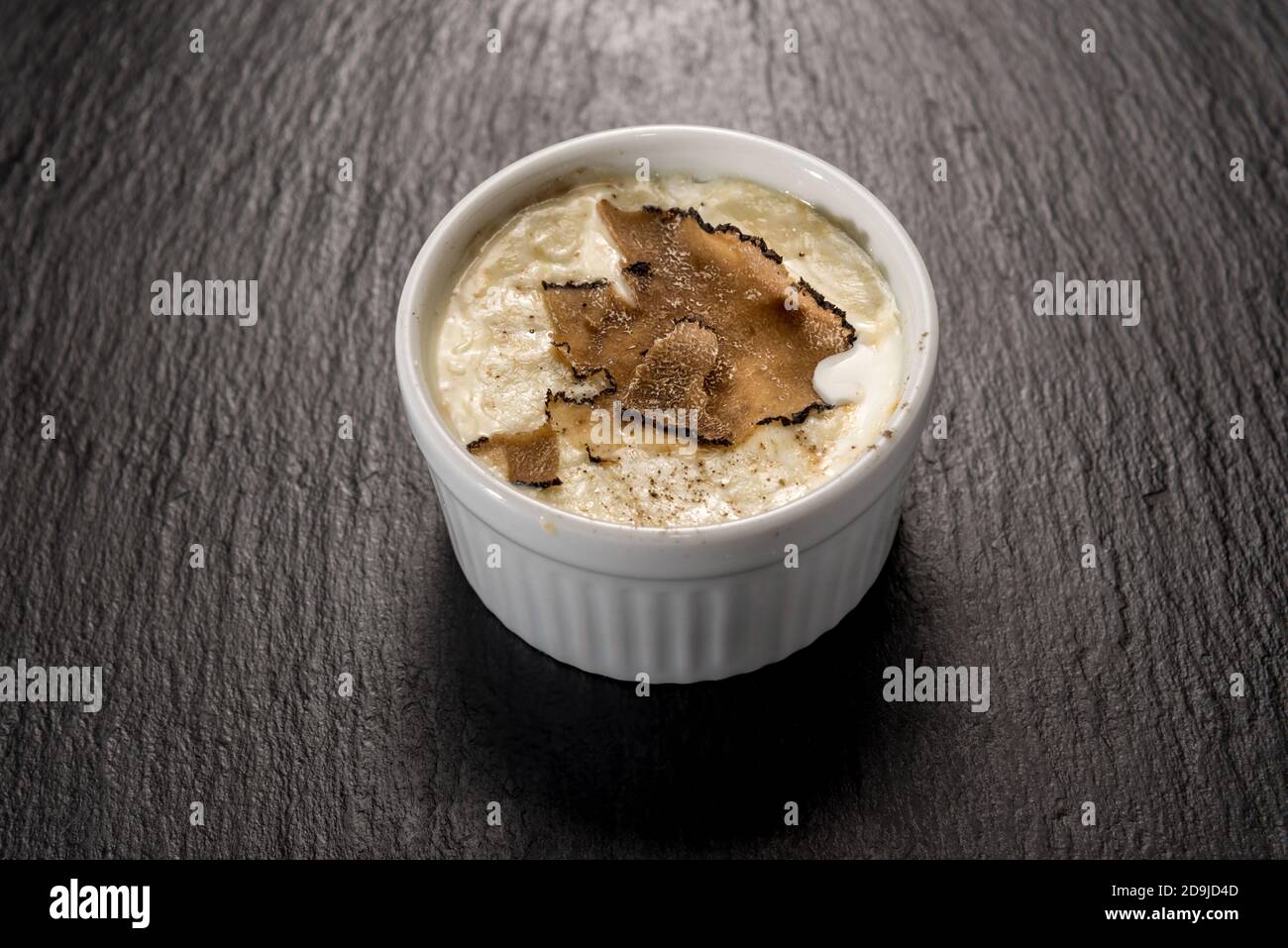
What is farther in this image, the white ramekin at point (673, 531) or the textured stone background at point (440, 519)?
the textured stone background at point (440, 519)

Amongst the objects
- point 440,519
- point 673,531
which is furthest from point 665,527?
point 440,519

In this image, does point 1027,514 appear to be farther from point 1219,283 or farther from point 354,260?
point 354,260

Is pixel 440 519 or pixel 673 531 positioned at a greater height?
pixel 440 519

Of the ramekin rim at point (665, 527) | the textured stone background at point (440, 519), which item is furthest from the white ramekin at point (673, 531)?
the textured stone background at point (440, 519)

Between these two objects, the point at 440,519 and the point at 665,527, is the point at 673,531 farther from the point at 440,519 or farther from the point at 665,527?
the point at 440,519

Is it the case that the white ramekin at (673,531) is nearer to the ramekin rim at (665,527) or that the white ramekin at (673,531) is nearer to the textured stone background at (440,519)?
the ramekin rim at (665,527)

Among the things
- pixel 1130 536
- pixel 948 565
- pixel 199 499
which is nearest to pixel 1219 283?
pixel 1130 536
